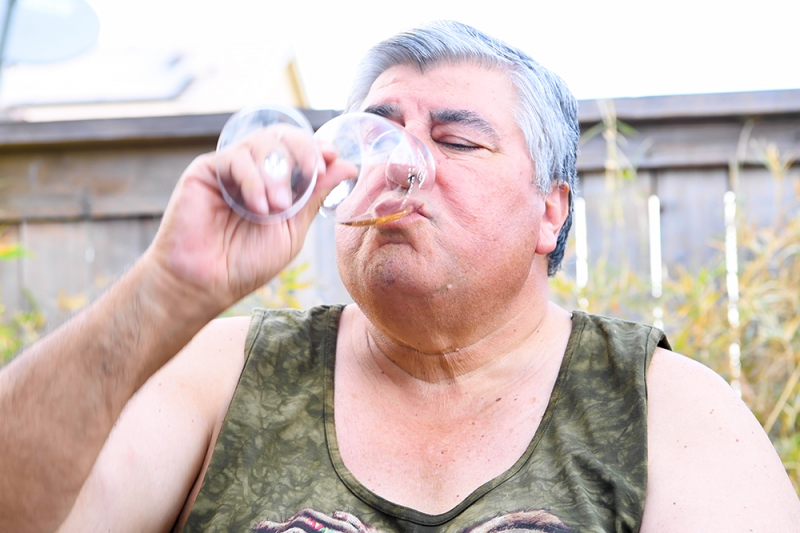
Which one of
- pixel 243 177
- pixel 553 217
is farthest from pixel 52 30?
pixel 243 177

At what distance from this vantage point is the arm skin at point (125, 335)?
3.71 ft

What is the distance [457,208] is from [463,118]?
0.21 meters

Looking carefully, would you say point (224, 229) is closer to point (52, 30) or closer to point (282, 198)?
point (282, 198)

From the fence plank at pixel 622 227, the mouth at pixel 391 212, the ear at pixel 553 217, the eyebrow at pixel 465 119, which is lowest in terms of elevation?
the fence plank at pixel 622 227

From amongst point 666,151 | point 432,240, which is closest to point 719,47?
point 666,151

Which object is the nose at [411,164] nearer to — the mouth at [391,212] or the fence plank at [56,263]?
the mouth at [391,212]

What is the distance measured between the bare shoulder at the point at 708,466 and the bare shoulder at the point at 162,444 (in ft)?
2.84

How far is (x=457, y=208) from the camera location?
5.21 feet

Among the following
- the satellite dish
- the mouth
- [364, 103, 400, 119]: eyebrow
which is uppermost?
the satellite dish

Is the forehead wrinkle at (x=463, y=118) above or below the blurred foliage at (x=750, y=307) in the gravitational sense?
above

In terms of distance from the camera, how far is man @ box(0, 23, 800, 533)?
116 centimetres

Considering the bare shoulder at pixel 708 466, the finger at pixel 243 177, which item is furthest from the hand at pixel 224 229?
the bare shoulder at pixel 708 466

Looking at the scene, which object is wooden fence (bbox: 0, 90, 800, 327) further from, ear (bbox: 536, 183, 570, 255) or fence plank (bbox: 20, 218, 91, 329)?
ear (bbox: 536, 183, 570, 255)

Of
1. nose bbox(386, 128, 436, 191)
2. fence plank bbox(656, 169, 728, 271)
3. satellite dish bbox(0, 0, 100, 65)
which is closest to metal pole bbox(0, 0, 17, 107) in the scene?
satellite dish bbox(0, 0, 100, 65)
